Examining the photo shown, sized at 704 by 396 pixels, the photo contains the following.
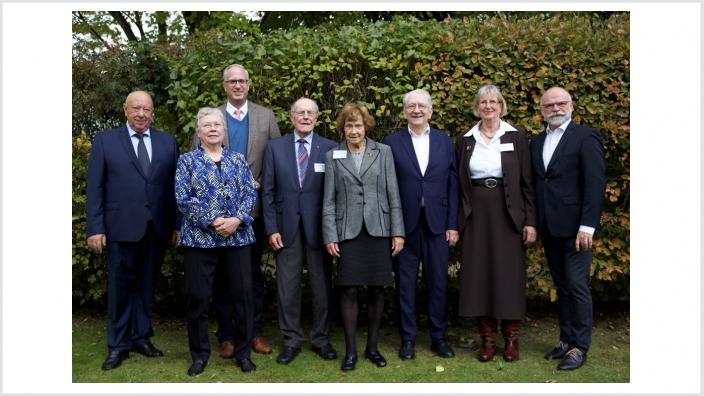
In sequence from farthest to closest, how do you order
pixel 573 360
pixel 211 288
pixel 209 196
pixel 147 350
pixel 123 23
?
pixel 123 23 → pixel 147 350 → pixel 573 360 → pixel 211 288 → pixel 209 196

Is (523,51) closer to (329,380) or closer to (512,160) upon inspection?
(512,160)

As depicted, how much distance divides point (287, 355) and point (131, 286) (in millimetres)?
1400

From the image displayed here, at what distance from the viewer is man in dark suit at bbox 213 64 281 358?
205 inches

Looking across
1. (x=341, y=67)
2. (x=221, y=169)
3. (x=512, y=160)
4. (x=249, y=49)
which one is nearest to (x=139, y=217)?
(x=221, y=169)

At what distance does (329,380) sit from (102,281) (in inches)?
121

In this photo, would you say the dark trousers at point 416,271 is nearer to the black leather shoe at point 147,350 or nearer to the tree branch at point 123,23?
the black leather shoe at point 147,350

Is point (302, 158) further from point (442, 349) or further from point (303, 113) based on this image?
point (442, 349)

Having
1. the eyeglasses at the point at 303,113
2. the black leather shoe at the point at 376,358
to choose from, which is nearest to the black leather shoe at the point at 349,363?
the black leather shoe at the point at 376,358

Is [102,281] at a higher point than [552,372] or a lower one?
higher

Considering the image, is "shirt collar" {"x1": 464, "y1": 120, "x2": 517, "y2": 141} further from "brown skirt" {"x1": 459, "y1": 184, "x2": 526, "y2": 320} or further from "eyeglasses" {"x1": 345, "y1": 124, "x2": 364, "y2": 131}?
"eyeglasses" {"x1": 345, "y1": 124, "x2": 364, "y2": 131}

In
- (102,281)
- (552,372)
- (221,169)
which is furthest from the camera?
(102,281)

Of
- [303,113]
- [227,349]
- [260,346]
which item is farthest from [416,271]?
[227,349]

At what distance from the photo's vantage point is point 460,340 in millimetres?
5867

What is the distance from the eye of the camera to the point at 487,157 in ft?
16.5
